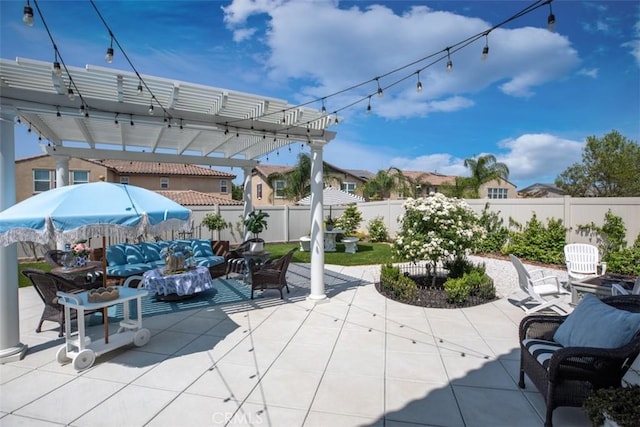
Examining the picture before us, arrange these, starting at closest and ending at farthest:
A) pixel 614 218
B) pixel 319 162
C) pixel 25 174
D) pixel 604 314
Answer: pixel 604 314
pixel 319 162
pixel 614 218
pixel 25 174

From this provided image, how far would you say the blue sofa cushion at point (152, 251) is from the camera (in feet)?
27.5

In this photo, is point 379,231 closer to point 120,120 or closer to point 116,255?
point 116,255

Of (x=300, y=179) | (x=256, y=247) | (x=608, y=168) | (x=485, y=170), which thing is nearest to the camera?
(x=256, y=247)

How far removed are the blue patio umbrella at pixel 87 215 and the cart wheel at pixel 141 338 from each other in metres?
1.54

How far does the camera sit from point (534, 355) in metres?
3.04

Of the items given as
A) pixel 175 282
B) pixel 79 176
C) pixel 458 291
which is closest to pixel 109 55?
pixel 175 282

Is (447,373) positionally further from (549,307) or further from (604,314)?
(549,307)

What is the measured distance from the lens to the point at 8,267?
405 centimetres

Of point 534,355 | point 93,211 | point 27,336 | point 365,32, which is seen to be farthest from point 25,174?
point 534,355

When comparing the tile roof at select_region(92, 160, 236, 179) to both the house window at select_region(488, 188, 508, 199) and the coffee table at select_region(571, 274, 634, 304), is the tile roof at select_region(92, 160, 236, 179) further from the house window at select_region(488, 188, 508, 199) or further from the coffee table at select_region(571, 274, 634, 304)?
the house window at select_region(488, 188, 508, 199)

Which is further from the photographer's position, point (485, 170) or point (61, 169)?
point (485, 170)

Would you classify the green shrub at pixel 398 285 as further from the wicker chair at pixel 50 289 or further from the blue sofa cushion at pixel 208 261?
the wicker chair at pixel 50 289

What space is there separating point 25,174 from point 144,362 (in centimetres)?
1874

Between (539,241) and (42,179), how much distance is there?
2327 centimetres
